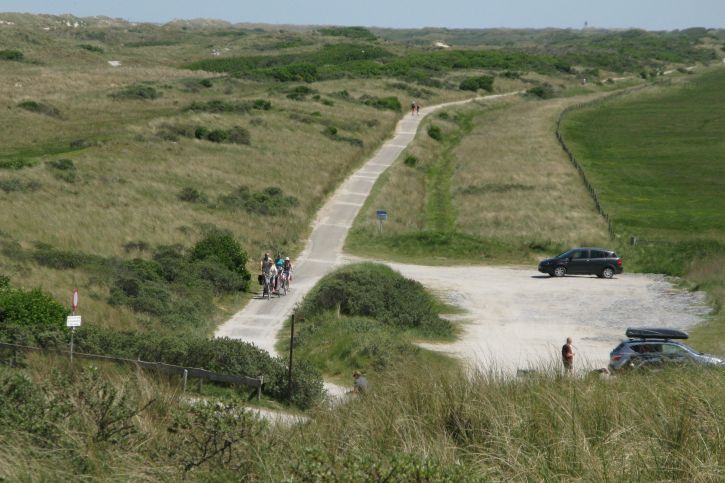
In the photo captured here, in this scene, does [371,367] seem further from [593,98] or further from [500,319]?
[593,98]

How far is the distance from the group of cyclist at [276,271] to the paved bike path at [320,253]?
0.51 m

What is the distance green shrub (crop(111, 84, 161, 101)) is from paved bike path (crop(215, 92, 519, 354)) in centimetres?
2819

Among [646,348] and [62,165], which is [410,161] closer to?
[62,165]

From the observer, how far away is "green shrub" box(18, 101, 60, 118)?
77.8 meters

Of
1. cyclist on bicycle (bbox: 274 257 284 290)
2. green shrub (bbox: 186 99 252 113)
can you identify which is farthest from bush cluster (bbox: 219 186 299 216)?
green shrub (bbox: 186 99 252 113)

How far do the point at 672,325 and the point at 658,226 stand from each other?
2186cm

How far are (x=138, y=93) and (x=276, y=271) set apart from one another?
67.8 meters

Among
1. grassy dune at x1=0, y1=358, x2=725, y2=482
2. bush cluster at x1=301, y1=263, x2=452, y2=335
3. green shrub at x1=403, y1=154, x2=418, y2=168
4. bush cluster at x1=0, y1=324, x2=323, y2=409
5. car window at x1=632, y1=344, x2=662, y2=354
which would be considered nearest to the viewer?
grassy dune at x1=0, y1=358, x2=725, y2=482

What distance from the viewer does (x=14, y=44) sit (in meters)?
154

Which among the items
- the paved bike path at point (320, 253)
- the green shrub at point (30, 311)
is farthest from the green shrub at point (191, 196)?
the green shrub at point (30, 311)

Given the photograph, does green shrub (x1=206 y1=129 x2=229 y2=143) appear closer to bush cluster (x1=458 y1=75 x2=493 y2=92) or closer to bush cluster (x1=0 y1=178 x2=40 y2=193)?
bush cluster (x1=0 y1=178 x2=40 y2=193)

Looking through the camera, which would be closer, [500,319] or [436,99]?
[500,319]

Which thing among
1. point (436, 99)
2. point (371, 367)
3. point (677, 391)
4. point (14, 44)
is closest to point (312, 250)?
point (371, 367)

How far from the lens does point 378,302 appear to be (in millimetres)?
30078
